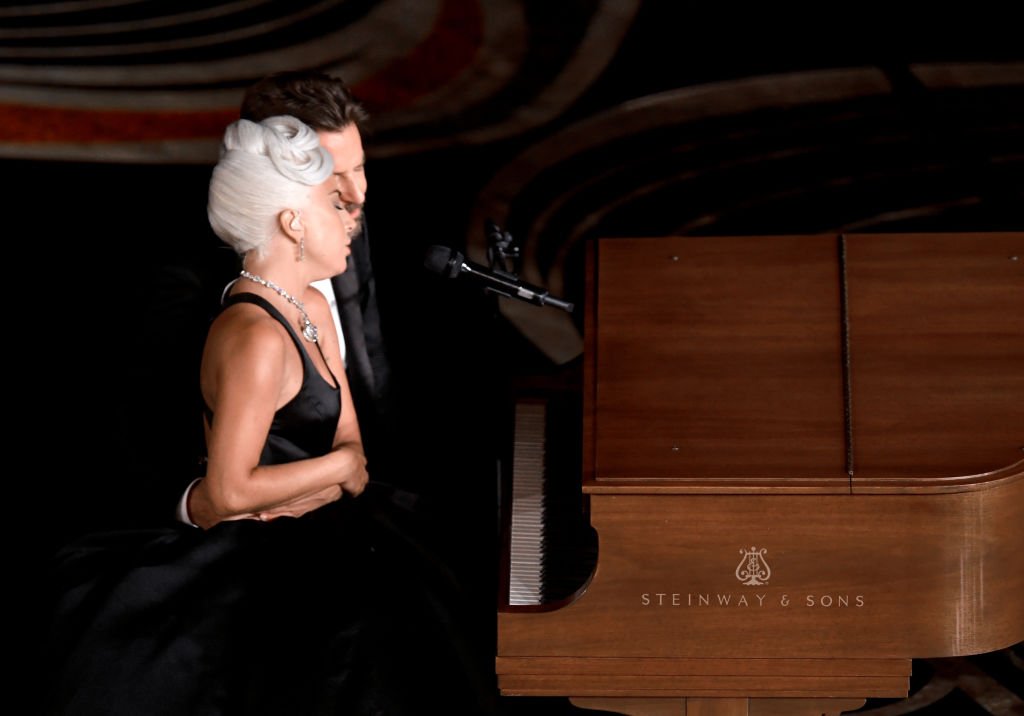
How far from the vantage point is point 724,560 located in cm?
253

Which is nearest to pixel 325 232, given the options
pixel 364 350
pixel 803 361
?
pixel 364 350

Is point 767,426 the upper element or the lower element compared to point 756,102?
lower

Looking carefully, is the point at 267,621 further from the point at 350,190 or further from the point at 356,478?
the point at 350,190

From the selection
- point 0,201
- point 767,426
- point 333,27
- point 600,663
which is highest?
point 333,27

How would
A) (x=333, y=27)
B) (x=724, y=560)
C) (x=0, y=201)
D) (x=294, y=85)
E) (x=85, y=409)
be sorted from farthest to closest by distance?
(x=333, y=27) < (x=0, y=201) < (x=85, y=409) < (x=294, y=85) < (x=724, y=560)

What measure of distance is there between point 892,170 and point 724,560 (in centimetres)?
258

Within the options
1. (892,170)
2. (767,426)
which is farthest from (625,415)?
(892,170)

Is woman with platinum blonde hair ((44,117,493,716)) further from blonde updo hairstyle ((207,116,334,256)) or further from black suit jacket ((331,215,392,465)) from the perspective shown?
black suit jacket ((331,215,392,465))

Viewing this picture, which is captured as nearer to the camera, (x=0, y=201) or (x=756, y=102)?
(x=0, y=201)

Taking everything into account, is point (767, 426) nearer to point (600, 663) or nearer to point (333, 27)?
point (600, 663)

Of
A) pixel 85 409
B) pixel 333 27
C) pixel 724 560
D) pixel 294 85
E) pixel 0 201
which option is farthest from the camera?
pixel 333 27

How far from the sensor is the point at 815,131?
480 cm

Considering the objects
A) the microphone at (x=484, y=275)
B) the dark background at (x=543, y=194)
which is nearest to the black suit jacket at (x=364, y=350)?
the dark background at (x=543, y=194)

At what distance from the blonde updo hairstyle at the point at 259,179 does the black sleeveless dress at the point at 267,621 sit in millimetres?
156
